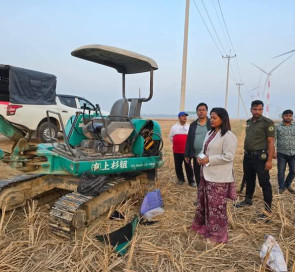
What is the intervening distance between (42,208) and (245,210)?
3146mm

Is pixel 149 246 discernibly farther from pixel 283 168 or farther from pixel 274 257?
Result: pixel 283 168

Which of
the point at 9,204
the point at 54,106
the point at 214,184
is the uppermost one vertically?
the point at 54,106

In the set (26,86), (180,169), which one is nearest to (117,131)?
(180,169)

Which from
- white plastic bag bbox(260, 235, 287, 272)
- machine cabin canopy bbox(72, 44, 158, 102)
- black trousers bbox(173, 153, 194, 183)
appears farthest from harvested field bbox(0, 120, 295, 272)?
machine cabin canopy bbox(72, 44, 158, 102)

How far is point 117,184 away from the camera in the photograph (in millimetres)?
4023

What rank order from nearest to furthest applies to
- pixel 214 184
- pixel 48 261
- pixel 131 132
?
pixel 48 261 → pixel 214 184 → pixel 131 132

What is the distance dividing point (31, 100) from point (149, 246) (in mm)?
8077

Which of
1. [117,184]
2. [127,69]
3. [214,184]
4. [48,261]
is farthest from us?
[127,69]

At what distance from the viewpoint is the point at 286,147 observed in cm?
546

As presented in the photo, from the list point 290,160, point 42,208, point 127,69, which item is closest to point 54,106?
point 127,69

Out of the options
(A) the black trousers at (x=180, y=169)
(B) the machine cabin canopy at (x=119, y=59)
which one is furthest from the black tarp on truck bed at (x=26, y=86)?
(A) the black trousers at (x=180, y=169)

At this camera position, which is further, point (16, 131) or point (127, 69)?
point (127, 69)

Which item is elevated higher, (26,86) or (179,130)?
(26,86)

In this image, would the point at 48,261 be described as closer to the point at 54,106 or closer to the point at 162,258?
the point at 162,258
